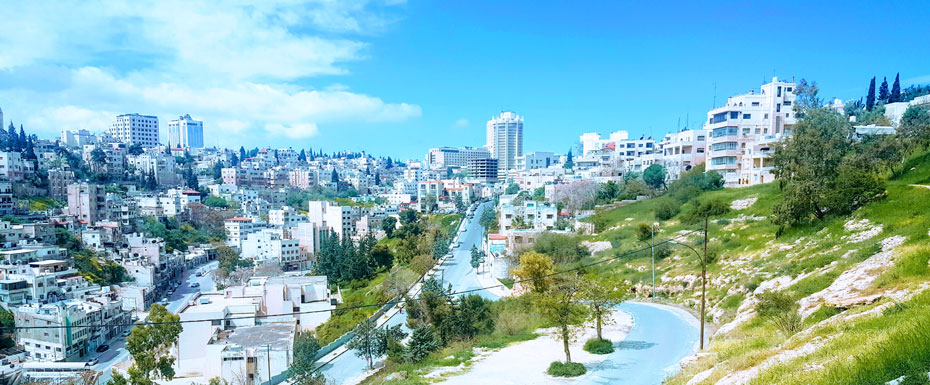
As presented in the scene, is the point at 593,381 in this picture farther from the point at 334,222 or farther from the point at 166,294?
the point at 334,222

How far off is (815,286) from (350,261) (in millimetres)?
31457

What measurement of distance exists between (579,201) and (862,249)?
2985 cm

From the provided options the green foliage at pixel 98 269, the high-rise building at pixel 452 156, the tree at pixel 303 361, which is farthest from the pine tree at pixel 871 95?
the high-rise building at pixel 452 156

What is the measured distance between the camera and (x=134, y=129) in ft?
363

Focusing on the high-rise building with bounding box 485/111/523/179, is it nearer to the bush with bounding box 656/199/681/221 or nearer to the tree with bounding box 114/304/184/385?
the bush with bounding box 656/199/681/221

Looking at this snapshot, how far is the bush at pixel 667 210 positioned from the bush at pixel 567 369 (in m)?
19.3

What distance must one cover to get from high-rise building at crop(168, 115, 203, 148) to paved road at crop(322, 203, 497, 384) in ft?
361

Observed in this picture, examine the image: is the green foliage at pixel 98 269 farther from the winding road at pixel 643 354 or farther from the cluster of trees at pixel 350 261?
the winding road at pixel 643 354

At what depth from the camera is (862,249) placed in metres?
12.3

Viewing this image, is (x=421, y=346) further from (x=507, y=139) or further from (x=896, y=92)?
(x=507, y=139)

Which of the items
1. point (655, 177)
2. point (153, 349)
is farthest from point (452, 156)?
point (153, 349)

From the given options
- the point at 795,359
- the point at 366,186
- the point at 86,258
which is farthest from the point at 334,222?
the point at 795,359

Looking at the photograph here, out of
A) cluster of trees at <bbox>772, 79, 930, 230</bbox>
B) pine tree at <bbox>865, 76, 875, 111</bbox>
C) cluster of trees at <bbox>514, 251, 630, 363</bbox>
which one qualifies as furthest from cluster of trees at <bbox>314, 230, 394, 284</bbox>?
pine tree at <bbox>865, 76, 875, 111</bbox>

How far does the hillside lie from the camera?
190 inches
